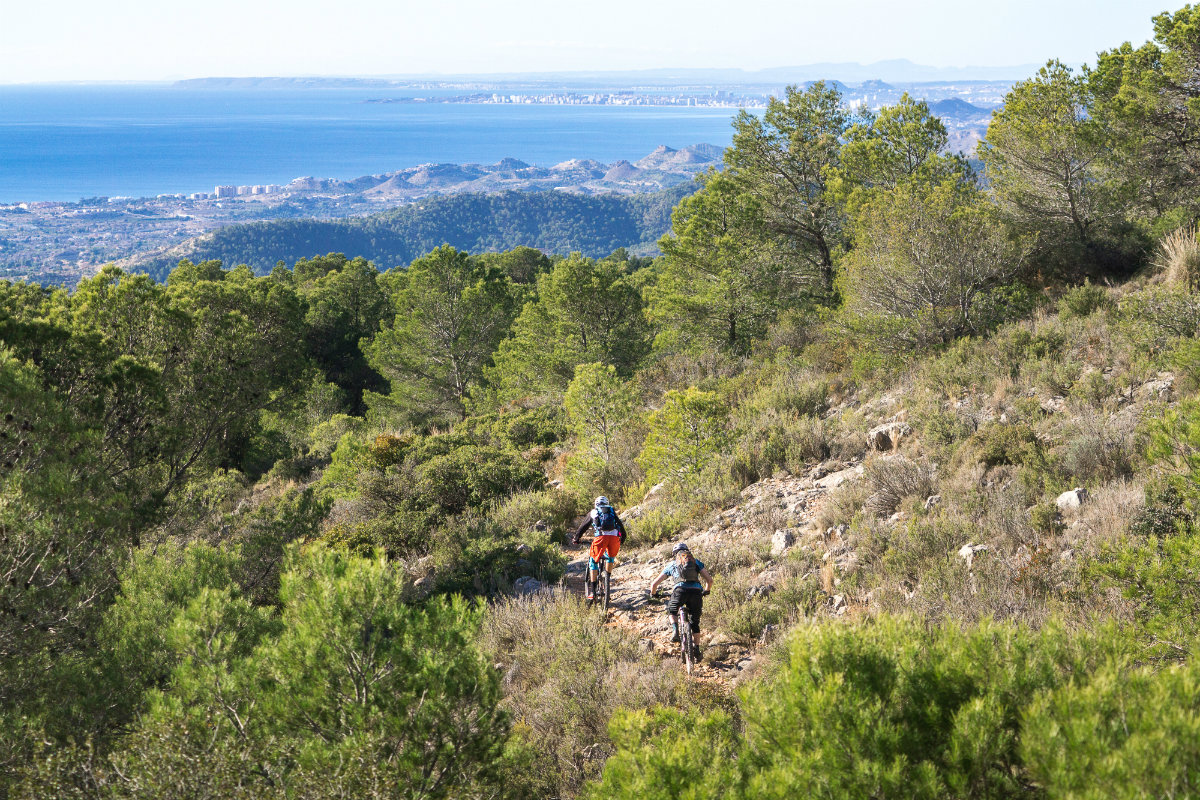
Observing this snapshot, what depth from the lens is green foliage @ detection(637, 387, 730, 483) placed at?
381 inches

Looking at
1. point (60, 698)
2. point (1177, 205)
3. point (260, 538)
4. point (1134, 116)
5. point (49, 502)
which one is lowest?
point (260, 538)

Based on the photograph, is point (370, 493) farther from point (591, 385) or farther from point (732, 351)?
point (732, 351)

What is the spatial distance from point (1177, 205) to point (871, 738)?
1801 centimetres

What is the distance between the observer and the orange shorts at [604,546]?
7066 mm

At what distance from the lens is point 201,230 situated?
626ft

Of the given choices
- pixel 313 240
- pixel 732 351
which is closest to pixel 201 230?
pixel 313 240

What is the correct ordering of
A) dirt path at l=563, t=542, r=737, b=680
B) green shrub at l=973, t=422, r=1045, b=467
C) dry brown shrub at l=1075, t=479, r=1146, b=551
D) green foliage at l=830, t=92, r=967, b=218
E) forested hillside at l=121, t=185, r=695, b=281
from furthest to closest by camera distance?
forested hillside at l=121, t=185, r=695, b=281, green foliage at l=830, t=92, r=967, b=218, green shrub at l=973, t=422, r=1045, b=467, dirt path at l=563, t=542, r=737, b=680, dry brown shrub at l=1075, t=479, r=1146, b=551

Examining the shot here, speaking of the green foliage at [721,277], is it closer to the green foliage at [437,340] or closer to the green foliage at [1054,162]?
the green foliage at [1054,162]

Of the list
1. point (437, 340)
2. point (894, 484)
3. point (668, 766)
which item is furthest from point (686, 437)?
point (437, 340)

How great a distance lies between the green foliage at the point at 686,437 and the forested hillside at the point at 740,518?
6 centimetres

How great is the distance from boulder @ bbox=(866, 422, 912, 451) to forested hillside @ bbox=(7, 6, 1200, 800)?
4 cm

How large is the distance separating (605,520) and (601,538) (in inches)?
8.5

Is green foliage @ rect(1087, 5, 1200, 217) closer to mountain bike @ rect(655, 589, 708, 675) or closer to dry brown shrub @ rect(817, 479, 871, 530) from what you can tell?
dry brown shrub @ rect(817, 479, 871, 530)

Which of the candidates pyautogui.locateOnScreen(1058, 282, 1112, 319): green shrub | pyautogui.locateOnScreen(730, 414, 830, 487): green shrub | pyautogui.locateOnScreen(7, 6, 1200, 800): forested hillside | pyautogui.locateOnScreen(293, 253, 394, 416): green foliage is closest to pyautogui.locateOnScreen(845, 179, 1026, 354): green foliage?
pyautogui.locateOnScreen(7, 6, 1200, 800): forested hillside
